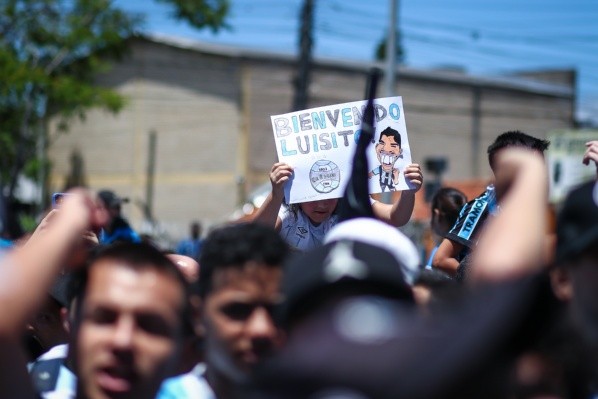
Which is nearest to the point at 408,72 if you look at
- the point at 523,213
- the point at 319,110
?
the point at 319,110

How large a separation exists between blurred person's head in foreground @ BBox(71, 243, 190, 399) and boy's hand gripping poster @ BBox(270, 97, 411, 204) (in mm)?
1989

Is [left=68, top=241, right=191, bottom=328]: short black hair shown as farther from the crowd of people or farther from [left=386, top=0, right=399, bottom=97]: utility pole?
[left=386, top=0, right=399, bottom=97]: utility pole

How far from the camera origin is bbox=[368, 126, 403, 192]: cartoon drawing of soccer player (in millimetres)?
4629

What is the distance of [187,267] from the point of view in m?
4.03

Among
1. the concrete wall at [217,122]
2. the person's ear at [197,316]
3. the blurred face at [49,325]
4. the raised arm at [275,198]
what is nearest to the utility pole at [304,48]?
the concrete wall at [217,122]

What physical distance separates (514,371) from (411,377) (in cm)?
29

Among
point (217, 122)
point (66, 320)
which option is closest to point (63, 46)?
point (217, 122)

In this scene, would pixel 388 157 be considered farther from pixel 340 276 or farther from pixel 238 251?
pixel 340 276

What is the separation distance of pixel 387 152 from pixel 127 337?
2348 mm

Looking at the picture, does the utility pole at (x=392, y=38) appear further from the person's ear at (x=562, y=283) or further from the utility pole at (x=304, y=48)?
the person's ear at (x=562, y=283)

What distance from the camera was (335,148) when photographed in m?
4.84

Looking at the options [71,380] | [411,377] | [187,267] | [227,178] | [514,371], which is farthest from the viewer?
[227,178]

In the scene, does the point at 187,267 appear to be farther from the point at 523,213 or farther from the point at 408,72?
the point at 408,72

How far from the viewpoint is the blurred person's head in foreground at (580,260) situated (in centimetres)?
214
